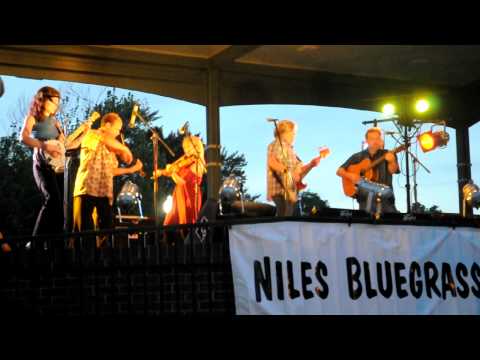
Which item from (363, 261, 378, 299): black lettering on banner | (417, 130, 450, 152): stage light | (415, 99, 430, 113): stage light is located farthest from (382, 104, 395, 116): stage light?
(363, 261, 378, 299): black lettering on banner

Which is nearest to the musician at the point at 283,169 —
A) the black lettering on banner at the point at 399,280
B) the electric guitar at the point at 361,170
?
the electric guitar at the point at 361,170

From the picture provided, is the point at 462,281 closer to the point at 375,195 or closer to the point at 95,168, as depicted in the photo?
the point at 375,195

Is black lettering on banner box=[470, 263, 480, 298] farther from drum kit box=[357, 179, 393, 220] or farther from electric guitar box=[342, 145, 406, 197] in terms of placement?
electric guitar box=[342, 145, 406, 197]

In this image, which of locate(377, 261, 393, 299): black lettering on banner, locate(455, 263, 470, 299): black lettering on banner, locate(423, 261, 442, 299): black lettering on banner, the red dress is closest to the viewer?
locate(377, 261, 393, 299): black lettering on banner

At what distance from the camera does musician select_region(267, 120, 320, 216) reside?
38.2 feet

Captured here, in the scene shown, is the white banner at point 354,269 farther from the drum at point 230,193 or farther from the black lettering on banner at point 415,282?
the drum at point 230,193

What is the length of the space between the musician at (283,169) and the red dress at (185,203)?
159 cm

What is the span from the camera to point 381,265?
329 inches

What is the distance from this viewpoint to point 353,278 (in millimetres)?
8141

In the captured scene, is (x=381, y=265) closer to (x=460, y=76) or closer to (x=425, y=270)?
(x=425, y=270)

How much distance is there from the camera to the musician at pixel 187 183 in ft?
42.0

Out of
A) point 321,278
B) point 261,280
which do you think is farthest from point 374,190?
point 261,280

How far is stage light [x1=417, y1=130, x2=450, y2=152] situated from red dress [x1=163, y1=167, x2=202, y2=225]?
13.8ft
